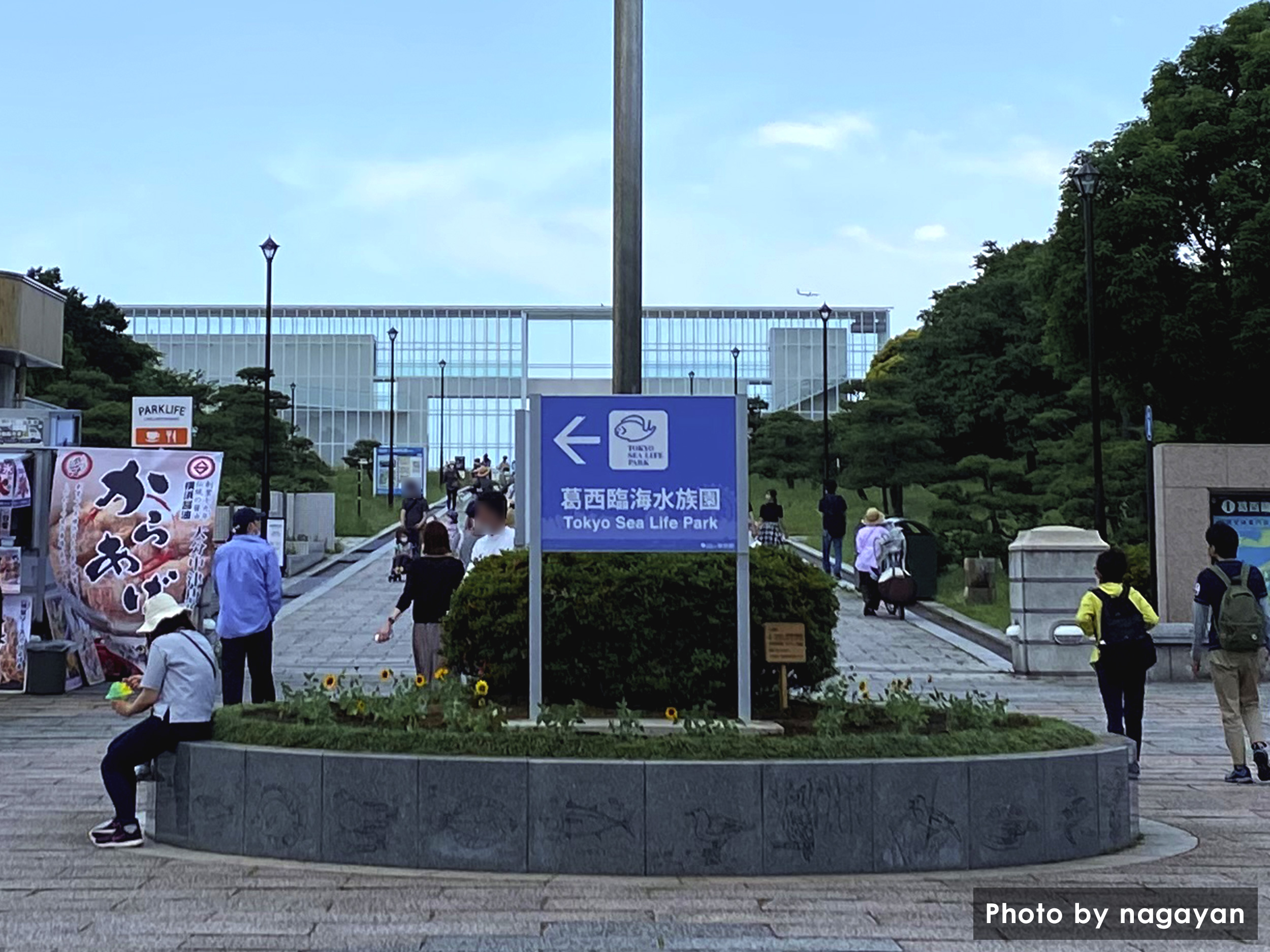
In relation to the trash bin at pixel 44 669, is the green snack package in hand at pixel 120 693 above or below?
above

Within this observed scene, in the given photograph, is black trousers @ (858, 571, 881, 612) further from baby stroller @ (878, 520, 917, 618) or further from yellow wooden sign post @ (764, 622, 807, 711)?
yellow wooden sign post @ (764, 622, 807, 711)

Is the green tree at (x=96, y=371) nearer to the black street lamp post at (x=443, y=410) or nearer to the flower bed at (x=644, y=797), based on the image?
the black street lamp post at (x=443, y=410)

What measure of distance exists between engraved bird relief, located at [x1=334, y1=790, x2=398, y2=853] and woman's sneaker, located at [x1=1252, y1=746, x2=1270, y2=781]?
6.33 meters

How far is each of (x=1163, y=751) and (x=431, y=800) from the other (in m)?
6.90

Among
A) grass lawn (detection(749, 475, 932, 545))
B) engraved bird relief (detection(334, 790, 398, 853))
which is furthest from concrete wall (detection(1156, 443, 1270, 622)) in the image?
grass lawn (detection(749, 475, 932, 545))

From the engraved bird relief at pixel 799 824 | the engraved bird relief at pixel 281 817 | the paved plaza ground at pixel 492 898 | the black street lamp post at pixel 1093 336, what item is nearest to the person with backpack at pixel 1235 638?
the paved plaza ground at pixel 492 898

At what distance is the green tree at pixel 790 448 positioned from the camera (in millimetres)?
51344

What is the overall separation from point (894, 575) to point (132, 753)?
1639 cm

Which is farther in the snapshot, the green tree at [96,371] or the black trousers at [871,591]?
the green tree at [96,371]

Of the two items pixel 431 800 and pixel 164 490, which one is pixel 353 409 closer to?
pixel 164 490

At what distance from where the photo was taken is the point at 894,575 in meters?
22.8

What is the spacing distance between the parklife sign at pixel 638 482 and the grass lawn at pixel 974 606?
14069mm

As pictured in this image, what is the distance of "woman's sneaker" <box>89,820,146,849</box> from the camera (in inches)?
309

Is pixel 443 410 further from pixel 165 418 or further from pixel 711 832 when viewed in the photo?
pixel 711 832
